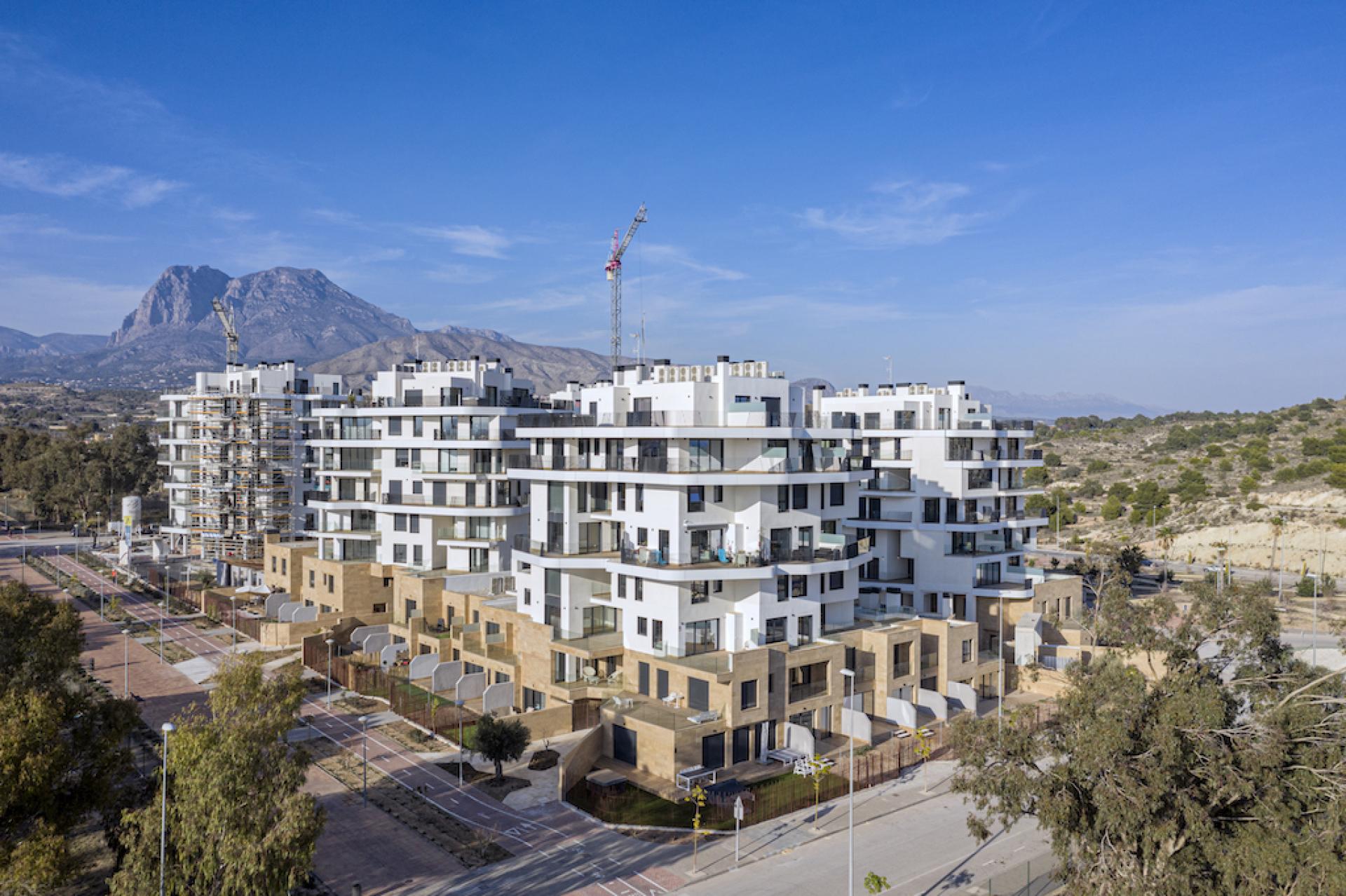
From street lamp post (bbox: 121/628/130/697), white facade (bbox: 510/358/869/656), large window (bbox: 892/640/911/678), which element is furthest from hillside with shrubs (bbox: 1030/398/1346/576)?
street lamp post (bbox: 121/628/130/697)

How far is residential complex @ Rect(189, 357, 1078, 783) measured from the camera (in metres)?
39.5

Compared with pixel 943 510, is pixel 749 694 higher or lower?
lower

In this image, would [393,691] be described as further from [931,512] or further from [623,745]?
[931,512]

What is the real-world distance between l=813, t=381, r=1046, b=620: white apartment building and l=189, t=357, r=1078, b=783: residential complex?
0.53 feet

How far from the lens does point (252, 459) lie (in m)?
77.6

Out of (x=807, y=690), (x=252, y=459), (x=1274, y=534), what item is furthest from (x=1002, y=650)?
(x=252, y=459)

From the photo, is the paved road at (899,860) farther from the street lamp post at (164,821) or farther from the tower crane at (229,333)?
the tower crane at (229,333)

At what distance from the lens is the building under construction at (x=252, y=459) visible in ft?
251

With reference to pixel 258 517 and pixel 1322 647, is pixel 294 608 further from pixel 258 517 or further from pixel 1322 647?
pixel 1322 647

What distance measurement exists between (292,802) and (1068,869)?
63.6 ft

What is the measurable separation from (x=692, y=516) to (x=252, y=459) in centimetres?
5219

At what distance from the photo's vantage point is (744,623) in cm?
4038

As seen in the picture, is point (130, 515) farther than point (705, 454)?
Yes

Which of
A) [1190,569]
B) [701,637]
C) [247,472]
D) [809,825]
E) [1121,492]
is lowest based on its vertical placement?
[809,825]
